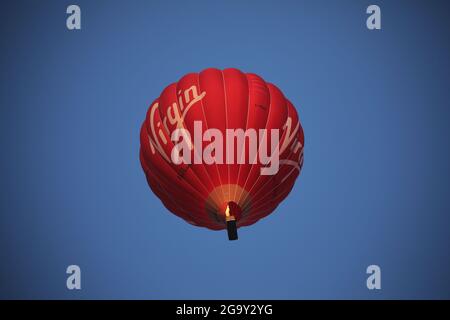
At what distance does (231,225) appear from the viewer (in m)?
10.6

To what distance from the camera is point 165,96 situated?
11562mm

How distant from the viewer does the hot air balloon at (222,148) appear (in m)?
10.7

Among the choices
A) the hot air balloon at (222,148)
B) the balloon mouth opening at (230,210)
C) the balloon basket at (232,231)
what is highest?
the hot air balloon at (222,148)

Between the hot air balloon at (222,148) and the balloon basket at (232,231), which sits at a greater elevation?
the hot air balloon at (222,148)

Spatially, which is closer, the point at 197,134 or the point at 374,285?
the point at 197,134

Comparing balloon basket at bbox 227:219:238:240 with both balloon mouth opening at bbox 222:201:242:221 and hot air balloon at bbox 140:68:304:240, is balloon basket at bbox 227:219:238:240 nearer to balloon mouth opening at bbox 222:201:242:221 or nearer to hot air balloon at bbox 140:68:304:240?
hot air balloon at bbox 140:68:304:240

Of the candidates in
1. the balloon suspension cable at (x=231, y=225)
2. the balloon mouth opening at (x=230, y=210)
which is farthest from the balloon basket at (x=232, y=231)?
the balloon mouth opening at (x=230, y=210)

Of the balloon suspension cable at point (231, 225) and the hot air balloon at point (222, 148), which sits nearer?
the balloon suspension cable at point (231, 225)

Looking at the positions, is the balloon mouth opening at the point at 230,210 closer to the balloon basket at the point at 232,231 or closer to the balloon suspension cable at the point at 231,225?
the balloon suspension cable at the point at 231,225

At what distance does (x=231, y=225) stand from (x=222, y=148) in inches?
39.1

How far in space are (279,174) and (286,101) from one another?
4.03 feet

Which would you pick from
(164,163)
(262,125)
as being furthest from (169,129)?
(262,125)

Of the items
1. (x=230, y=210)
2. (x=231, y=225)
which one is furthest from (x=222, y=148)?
(x=231, y=225)

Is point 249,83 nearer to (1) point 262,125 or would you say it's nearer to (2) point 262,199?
(1) point 262,125
